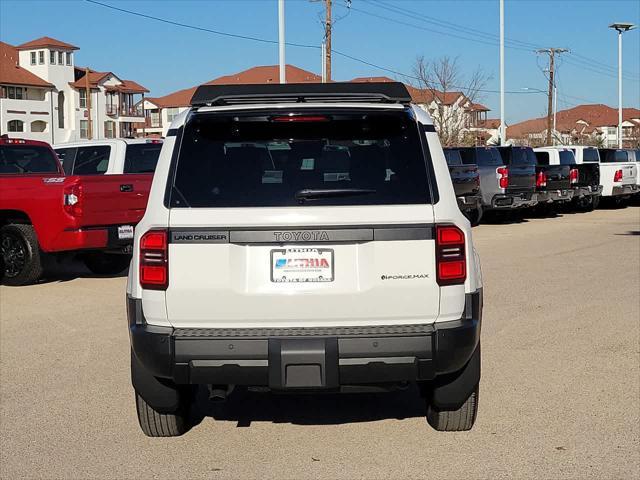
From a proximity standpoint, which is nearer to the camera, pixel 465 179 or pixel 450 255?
pixel 450 255

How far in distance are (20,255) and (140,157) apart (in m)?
2.72

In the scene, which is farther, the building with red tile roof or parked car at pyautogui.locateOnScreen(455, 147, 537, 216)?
the building with red tile roof

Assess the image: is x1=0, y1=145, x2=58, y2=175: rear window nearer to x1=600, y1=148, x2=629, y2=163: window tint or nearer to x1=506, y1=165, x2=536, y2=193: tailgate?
x1=506, y1=165, x2=536, y2=193: tailgate

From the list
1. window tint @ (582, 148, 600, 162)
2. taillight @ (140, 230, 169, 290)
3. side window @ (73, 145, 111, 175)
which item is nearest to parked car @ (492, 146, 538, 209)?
window tint @ (582, 148, 600, 162)

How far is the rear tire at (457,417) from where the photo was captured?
5.58 meters

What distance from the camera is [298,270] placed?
4.82 meters

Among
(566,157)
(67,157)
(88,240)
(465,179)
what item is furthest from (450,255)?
(566,157)

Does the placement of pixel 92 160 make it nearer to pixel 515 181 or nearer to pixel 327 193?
pixel 327 193

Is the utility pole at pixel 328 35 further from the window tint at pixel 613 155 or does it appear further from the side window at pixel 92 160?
the side window at pixel 92 160

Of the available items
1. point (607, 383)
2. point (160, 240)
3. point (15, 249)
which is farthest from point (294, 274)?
point (15, 249)

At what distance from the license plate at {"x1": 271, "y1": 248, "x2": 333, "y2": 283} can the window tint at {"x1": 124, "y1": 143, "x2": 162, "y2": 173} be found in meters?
9.68

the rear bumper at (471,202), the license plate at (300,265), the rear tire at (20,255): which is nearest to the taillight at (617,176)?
the rear bumper at (471,202)

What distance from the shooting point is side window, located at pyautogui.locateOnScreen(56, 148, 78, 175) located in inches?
591

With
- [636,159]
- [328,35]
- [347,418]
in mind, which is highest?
[328,35]
